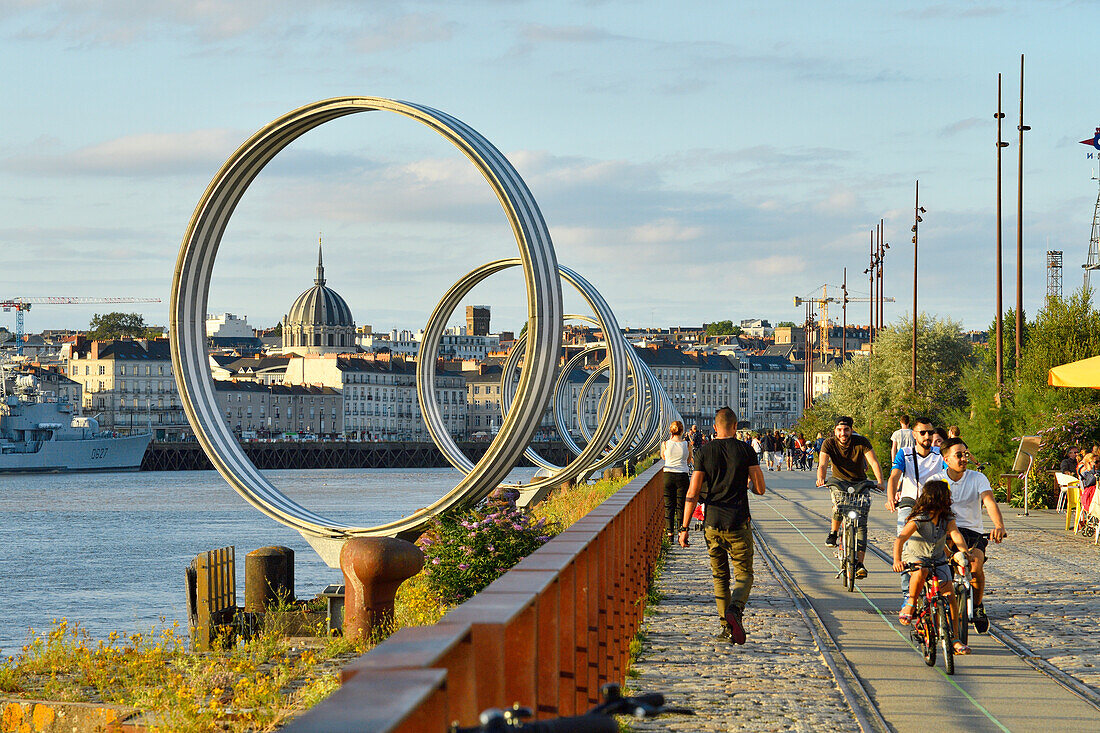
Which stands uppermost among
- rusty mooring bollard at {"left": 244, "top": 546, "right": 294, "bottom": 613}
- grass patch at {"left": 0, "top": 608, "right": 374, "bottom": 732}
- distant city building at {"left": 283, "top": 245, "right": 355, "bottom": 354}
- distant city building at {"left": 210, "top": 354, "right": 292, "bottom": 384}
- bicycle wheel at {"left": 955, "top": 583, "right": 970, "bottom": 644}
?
distant city building at {"left": 283, "top": 245, "right": 355, "bottom": 354}

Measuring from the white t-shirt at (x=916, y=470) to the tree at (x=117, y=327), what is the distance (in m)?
178

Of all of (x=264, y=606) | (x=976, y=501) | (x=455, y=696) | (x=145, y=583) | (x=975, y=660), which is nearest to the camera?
(x=455, y=696)

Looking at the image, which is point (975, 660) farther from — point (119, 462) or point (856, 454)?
point (119, 462)

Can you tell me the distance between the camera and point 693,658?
927 centimetres

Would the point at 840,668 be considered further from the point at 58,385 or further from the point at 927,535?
the point at 58,385

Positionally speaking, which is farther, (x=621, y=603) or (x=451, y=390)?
(x=451, y=390)

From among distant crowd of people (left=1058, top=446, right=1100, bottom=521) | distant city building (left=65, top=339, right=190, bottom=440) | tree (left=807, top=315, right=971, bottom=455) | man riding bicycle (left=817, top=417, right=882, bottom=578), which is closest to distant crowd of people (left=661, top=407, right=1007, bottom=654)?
man riding bicycle (left=817, top=417, right=882, bottom=578)

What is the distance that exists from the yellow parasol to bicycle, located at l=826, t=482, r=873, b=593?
4057mm

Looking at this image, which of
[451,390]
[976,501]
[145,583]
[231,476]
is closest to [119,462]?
[451,390]

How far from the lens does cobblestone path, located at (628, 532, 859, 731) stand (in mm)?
7234

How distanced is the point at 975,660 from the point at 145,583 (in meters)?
20.2

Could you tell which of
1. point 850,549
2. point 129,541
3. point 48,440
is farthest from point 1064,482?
point 48,440

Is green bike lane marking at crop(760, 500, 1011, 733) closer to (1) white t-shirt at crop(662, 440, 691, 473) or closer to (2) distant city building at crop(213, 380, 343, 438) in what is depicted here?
(1) white t-shirt at crop(662, 440, 691, 473)

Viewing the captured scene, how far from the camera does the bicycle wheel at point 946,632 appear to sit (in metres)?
8.62
